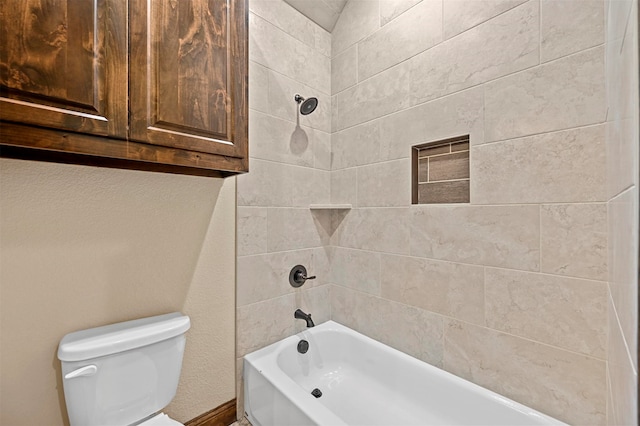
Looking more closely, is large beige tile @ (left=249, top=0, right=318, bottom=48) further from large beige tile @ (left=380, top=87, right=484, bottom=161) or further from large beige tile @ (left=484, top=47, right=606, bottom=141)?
large beige tile @ (left=484, top=47, right=606, bottom=141)

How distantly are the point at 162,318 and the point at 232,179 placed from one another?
74cm

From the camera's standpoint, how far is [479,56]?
1.33 m

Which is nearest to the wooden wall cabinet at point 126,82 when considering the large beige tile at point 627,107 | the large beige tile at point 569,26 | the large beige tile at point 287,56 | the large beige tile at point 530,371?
the large beige tile at point 287,56

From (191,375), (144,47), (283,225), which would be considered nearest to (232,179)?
(283,225)

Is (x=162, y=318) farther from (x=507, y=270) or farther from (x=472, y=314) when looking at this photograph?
(x=507, y=270)

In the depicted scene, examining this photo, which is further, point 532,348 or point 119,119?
point 532,348

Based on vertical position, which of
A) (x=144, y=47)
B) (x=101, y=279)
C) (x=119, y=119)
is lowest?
(x=101, y=279)

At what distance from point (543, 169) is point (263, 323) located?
159 cm

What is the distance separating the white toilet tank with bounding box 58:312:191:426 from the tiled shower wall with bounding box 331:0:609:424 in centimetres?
115

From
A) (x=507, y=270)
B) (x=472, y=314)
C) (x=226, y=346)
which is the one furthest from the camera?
(x=226, y=346)

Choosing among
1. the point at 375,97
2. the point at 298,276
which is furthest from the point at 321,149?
A: the point at 298,276

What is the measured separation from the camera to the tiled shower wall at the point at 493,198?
107 centimetres

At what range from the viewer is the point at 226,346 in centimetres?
154

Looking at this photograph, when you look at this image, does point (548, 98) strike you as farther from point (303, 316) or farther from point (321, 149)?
point (303, 316)
